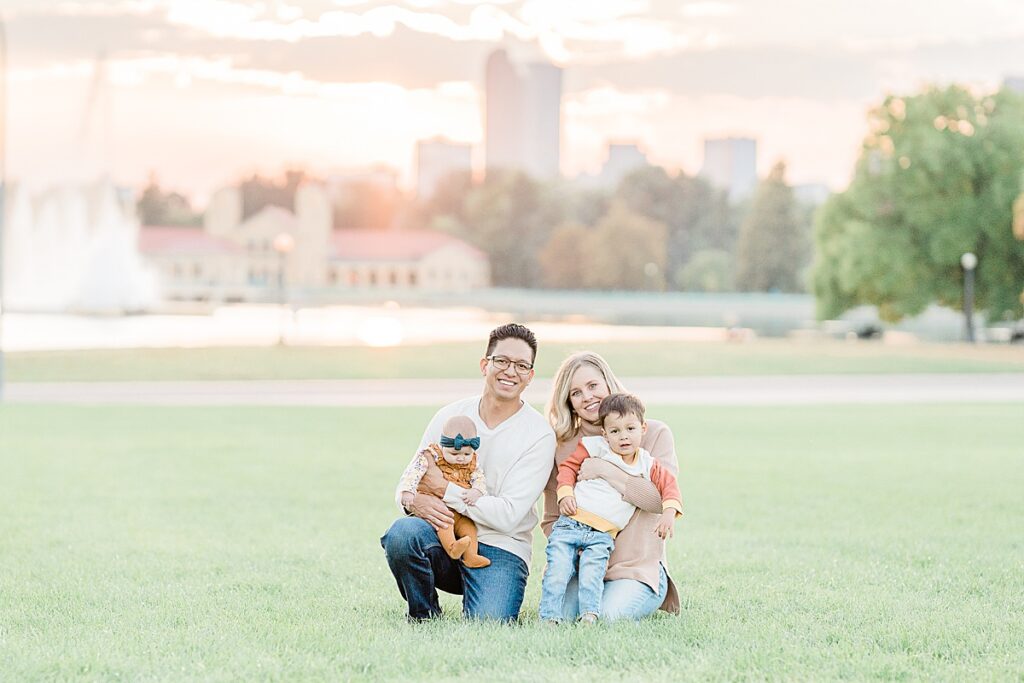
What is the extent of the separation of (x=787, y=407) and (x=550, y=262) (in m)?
79.0

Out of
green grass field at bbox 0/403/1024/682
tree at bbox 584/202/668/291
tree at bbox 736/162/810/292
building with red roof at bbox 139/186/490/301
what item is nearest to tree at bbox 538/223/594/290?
tree at bbox 584/202/668/291

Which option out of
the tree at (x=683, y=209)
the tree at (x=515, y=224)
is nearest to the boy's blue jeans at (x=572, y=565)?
the tree at (x=515, y=224)

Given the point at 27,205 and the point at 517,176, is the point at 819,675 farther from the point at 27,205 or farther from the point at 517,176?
the point at 517,176

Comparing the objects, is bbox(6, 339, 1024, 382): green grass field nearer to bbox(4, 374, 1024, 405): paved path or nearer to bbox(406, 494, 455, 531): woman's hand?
bbox(4, 374, 1024, 405): paved path

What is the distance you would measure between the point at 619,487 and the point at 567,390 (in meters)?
0.51

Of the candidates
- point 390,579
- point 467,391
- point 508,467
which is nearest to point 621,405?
point 508,467

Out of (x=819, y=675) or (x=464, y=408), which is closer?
(x=819, y=675)

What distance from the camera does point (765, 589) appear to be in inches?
284

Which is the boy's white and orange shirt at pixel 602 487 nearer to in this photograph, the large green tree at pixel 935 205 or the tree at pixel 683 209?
the large green tree at pixel 935 205

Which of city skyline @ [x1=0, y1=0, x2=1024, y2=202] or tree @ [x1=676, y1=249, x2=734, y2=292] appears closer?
city skyline @ [x1=0, y1=0, x2=1024, y2=202]

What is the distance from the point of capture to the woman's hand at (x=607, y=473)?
20.0 feet

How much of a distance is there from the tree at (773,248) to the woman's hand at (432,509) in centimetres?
9234

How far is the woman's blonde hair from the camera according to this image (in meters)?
6.23

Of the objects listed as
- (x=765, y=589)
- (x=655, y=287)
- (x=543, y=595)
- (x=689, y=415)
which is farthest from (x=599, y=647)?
(x=655, y=287)
